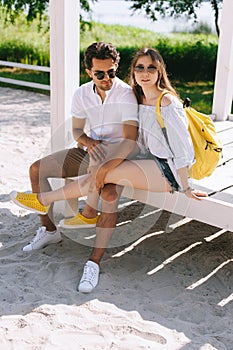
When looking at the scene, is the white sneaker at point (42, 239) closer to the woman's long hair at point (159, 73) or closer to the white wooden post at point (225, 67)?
the woman's long hair at point (159, 73)

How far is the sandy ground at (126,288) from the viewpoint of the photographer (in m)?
2.36

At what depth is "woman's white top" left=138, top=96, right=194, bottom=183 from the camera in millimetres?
2676

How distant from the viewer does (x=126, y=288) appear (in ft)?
9.14

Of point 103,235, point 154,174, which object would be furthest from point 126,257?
point 154,174

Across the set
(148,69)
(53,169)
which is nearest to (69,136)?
(53,169)

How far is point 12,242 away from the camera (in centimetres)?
328

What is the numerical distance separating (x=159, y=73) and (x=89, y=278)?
1.12 meters

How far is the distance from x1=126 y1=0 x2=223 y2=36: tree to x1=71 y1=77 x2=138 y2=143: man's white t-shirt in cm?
684

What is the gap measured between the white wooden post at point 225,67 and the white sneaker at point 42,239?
2111 mm

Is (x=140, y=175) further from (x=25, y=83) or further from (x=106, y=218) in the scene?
(x=25, y=83)

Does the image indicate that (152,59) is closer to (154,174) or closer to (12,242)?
(154,174)

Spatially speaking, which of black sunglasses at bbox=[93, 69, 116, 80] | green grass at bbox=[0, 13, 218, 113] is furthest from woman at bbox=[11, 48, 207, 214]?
green grass at bbox=[0, 13, 218, 113]

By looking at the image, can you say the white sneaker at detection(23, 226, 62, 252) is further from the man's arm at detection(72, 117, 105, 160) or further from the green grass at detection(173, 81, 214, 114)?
the green grass at detection(173, 81, 214, 114)

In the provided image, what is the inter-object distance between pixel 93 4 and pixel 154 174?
26.6 ft
